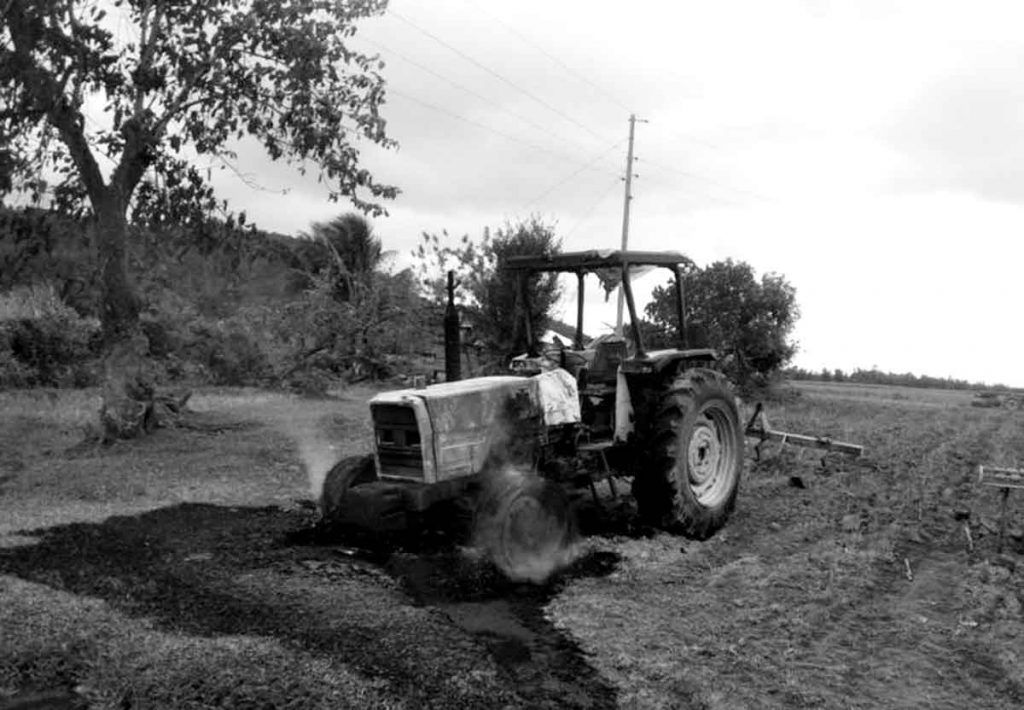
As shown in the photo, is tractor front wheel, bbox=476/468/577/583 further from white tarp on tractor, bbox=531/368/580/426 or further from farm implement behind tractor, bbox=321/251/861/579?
white tarp on tractor, bbox=531/368/580/426

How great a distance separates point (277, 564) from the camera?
682 centimetres

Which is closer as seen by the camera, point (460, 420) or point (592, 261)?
point (460, 420)

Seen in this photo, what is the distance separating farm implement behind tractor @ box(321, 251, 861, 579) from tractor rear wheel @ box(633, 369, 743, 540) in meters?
0.01

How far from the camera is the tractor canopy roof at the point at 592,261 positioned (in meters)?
8.12

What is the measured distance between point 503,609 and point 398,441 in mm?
1746

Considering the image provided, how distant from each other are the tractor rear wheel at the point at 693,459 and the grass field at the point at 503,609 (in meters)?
0.26

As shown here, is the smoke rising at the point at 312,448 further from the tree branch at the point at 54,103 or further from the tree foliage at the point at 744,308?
the tree foliage at the point at 744,308

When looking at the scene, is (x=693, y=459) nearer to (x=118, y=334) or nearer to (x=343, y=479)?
(x=343, y=479)

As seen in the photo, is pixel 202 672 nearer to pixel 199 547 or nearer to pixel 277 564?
pixel 277 564

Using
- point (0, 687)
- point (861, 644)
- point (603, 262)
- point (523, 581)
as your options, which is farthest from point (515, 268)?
point (0, 687)

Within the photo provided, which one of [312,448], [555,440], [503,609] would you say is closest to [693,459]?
[555,440]

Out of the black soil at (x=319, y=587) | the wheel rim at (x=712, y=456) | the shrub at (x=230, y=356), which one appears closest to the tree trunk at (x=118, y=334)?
the black soil at (x=319, y=587)

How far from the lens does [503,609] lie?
20.0 feet

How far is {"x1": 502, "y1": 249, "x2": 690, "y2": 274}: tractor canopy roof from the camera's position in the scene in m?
8.12
